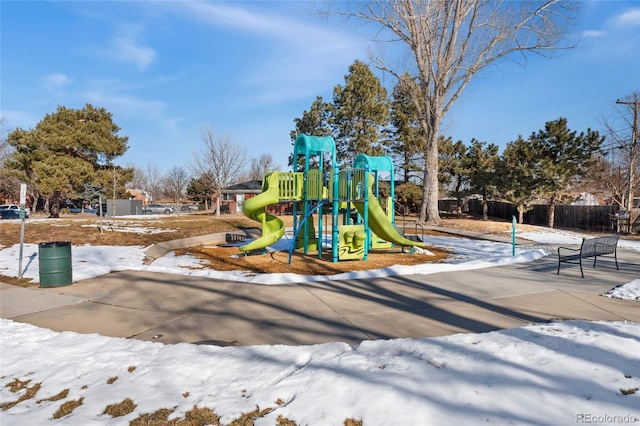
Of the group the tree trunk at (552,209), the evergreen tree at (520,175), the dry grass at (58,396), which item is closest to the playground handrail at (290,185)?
the dry grass at (58,396)

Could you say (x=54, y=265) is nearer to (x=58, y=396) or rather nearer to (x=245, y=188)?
(x=58, y=396)

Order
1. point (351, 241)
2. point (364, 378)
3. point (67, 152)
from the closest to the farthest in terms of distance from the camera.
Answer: point (364, 378), point (351, 241), point (67, 152)

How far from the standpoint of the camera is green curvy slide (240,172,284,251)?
462 inches

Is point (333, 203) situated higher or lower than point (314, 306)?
higher

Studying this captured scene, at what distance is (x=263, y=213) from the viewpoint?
12508mm

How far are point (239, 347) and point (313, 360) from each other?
3.25 feet

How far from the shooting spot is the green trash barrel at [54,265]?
760cm

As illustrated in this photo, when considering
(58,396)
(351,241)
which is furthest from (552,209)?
(58,396)

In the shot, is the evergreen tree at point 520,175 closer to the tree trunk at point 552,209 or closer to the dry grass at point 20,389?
the tree trunk at point 552,209

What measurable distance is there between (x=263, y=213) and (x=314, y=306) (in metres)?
6.78

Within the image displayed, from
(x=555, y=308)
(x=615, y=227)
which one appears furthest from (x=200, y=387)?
(x=615, y=227)

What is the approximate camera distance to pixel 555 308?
224 inches

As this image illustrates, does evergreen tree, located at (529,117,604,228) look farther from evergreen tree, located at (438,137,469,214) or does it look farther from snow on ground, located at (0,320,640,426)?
snow on ground, located at (0,320,640,426)

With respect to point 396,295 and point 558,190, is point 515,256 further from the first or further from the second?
point 558,190
